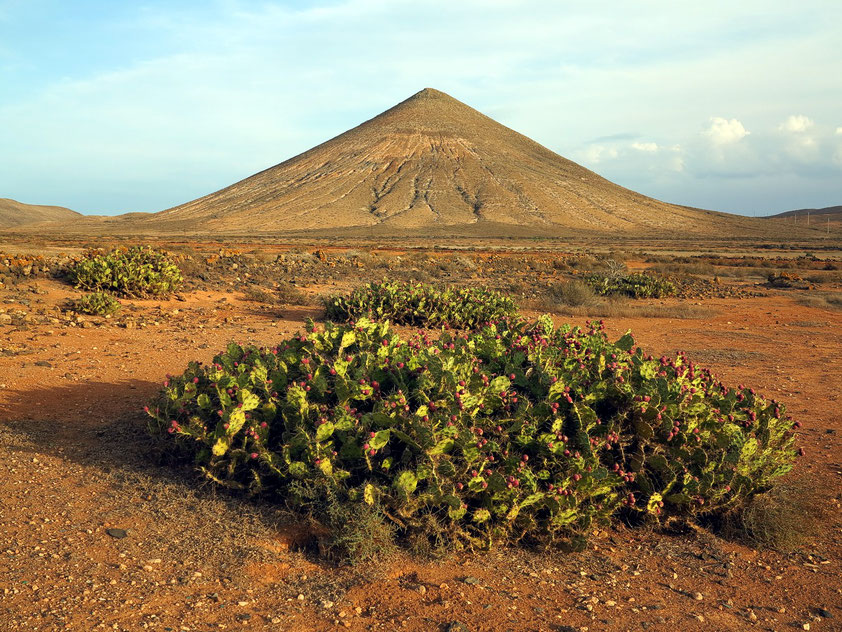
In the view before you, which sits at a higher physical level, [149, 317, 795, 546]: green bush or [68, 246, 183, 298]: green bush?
[68, 246, 183, 298]: green bush

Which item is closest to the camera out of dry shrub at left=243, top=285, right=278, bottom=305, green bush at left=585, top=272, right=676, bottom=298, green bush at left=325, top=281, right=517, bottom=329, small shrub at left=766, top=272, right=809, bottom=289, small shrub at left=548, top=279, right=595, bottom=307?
green bush at left=325, top=281, right=517, bottom=329

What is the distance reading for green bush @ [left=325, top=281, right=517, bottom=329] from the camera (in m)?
11.3

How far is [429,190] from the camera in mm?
104062

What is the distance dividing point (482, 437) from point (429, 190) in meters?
102

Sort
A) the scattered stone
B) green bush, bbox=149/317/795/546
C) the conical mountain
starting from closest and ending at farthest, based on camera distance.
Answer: the scattered stone < green bush, bbox=149/317/795/546 < the conical mountain

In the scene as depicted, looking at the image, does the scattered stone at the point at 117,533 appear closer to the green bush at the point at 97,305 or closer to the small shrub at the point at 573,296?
the green bush at the point at 97,305

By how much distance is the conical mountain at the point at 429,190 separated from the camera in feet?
310

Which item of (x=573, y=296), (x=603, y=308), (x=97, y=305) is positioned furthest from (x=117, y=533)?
(x=573, y=296)

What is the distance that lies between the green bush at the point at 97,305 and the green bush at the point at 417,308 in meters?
3.64

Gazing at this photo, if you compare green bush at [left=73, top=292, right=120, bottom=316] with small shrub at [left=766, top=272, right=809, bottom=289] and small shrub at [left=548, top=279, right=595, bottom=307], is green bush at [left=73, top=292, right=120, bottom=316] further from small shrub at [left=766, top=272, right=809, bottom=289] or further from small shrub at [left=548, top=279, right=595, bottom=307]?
small shrub at [left=766, top=272, right=809, bottom=289]

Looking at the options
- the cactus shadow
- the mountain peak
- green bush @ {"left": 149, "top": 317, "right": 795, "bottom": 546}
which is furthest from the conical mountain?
green bush @ {"left": 149, "top": 317, "right": 795, "bottom": 546}

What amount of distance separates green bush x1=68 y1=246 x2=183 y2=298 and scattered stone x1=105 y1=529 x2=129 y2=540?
9921 millimetres

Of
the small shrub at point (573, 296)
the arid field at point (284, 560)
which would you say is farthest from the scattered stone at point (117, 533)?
the small shrub at point (573, 296)

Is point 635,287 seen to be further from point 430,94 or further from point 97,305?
point 430,94
